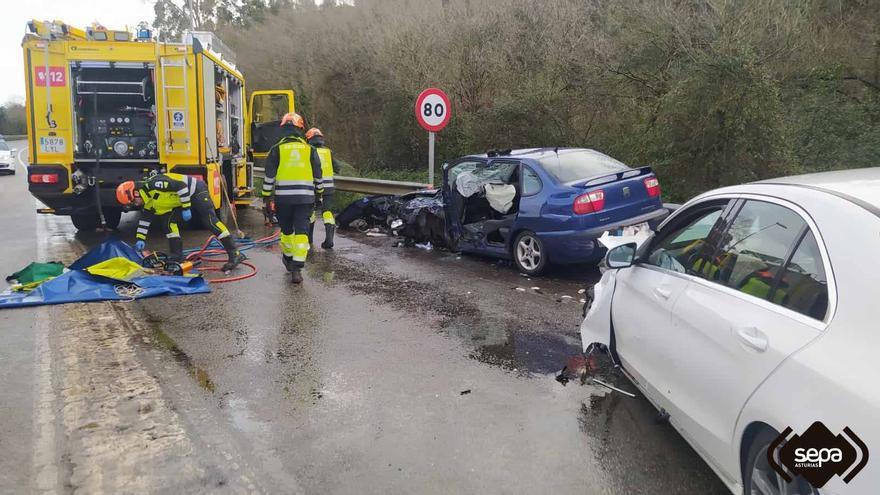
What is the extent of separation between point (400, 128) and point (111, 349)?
12.4 metres

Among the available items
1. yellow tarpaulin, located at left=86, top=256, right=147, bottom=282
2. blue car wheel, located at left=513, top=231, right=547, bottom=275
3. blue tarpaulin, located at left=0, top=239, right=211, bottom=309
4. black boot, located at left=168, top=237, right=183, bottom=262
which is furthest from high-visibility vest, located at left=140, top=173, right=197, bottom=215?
blue car wheel, located at left=513, top=231, right=547, bottom=275

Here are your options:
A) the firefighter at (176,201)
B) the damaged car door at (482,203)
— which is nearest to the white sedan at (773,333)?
the damaged car door at (482,203)

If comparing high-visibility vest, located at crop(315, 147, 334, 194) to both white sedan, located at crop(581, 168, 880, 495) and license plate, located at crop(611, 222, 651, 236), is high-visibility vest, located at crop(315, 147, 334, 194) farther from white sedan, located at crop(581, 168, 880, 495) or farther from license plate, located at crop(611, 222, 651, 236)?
white sedan, located at crop(581, 168, 880, 495)

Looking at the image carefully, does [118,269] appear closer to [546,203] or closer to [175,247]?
[175,247]

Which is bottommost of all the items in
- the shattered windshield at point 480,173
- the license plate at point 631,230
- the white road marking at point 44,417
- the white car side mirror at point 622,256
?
the white road marking at point 44,417

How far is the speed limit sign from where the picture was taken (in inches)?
440

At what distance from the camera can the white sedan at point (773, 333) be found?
2.01 meters

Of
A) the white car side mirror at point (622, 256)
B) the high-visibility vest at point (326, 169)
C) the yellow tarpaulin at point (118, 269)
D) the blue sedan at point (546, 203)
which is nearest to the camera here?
the white car side mirror at point (622, 256)

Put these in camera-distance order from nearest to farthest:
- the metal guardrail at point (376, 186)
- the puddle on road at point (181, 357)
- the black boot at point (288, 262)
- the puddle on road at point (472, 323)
Result: the puddle on road at point (181, 357), the puddle on road at point (472, 323), the black boot at point (288, 262), the metal guardrail at point (376, 186)

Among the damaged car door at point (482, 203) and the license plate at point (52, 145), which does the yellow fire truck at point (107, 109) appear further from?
the damaged car door at point (482, 203)

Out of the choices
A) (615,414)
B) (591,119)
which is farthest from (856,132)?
(615,414)

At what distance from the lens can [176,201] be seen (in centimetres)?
821

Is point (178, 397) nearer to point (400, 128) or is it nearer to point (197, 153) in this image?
point (197, 153)

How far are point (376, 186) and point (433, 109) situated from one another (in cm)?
237
